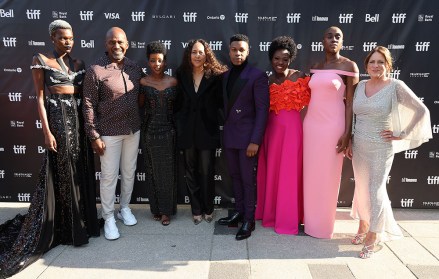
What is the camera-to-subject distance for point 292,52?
342cm

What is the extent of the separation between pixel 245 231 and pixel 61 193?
6.26 ft

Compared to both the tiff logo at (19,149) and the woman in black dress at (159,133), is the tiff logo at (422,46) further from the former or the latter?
the tiff logo at (19,149)

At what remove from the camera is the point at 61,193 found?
3334mm

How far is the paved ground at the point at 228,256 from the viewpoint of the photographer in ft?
9.34

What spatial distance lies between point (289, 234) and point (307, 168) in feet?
2.45

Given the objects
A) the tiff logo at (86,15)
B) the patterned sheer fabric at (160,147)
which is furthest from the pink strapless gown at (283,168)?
the tiff logo at (86,15)

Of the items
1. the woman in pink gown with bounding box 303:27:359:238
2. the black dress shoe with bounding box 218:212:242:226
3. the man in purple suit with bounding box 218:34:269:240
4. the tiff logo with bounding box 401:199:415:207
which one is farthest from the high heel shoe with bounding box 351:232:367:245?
the tiff logo with bounding box 401:199:415:207

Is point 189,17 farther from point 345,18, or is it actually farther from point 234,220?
point 234,220

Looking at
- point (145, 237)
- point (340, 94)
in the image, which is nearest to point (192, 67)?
point (340, 94)

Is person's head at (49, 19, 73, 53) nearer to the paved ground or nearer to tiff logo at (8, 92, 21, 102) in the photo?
tiff logo at (8, 92, 21, 102)

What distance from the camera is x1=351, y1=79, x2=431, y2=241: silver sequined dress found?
2.99 metres

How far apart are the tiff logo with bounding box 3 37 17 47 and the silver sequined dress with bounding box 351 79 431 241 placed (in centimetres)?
415

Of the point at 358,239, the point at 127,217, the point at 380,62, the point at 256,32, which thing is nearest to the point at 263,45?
the point at 256,32

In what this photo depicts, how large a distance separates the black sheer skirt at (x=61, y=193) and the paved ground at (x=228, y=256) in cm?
16
